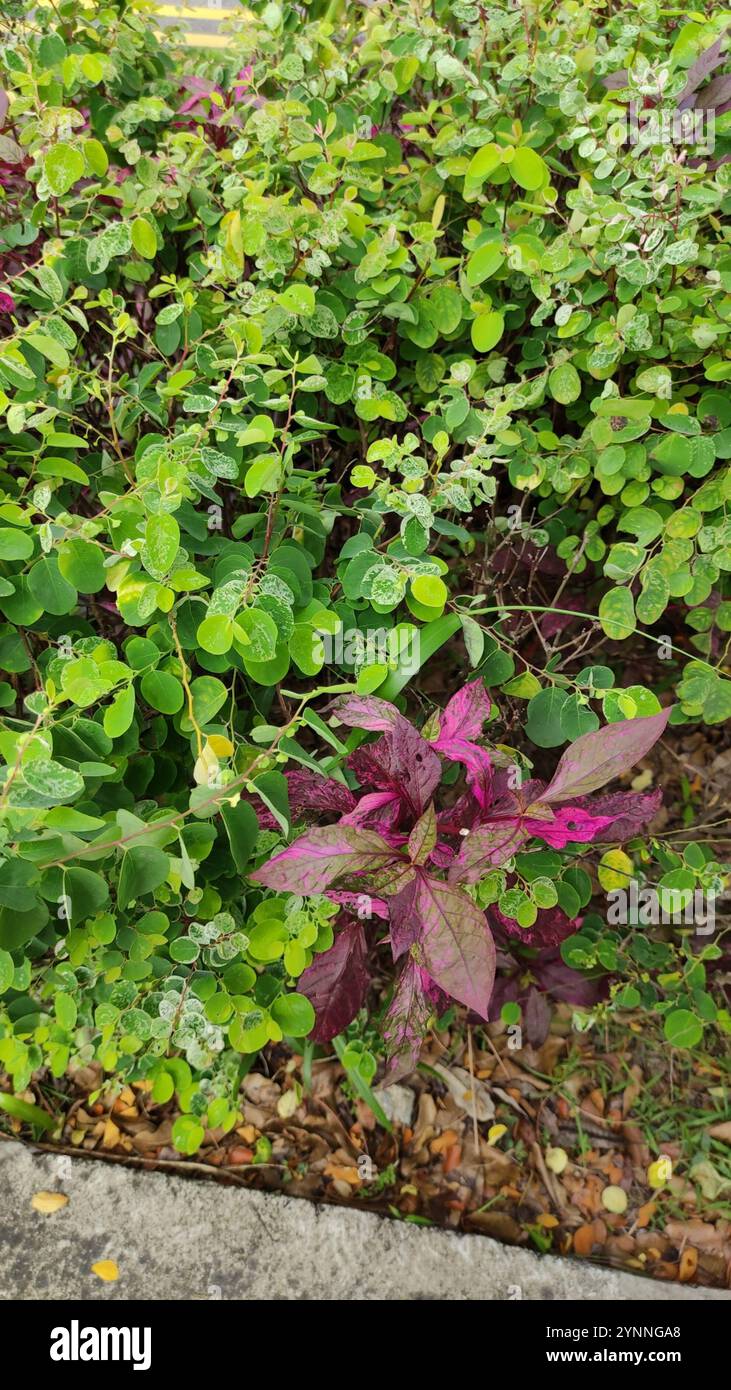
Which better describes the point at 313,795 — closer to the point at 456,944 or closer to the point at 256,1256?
the point at 456,944

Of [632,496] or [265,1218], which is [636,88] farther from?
[265,1218]

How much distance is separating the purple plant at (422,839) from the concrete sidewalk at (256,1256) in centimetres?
63

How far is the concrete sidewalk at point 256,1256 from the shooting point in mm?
1447

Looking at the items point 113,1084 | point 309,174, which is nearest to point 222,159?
point 309,174

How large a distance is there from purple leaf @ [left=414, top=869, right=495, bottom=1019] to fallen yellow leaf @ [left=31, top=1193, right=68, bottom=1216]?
109cm

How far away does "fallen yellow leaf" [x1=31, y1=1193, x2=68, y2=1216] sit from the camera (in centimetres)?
151

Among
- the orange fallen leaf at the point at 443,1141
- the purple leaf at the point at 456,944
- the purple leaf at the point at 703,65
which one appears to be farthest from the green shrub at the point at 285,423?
the orange fallen leaf at the point at 443,1141

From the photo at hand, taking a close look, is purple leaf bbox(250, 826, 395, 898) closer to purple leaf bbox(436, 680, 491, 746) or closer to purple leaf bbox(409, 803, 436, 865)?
purple leaf bbox(409, 803, 436, 865)

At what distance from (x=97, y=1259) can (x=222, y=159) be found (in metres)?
1.86

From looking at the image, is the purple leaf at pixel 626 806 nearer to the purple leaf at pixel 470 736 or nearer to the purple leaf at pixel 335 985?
the purple leaf at pixel 470 736

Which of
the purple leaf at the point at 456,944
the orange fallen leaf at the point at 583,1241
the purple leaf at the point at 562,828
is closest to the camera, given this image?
the purple leaf at the point at 456,944

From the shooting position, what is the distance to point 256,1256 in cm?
147

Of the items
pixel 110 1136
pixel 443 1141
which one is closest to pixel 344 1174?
pixel 443 1141

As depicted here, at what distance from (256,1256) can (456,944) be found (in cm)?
101
